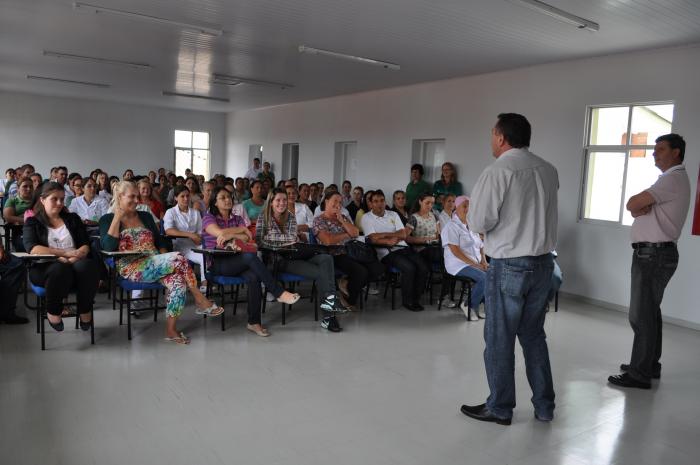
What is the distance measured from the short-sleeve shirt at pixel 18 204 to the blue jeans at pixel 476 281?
4.47 meters

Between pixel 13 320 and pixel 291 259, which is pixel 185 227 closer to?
pixel 291 259

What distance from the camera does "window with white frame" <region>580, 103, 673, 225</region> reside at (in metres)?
6.12

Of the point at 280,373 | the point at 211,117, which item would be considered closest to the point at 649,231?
the point at 280,373

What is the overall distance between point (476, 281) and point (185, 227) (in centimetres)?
291

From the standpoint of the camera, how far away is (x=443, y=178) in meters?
8.44

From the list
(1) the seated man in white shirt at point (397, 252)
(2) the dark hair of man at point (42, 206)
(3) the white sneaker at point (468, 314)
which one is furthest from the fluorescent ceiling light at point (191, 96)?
(3) the white sneaker at point (468, 314)

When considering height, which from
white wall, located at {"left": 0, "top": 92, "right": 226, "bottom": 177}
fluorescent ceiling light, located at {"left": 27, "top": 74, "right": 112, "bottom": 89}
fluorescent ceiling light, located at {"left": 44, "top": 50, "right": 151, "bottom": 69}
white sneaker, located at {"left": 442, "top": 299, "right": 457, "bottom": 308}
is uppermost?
fluorescent ceiling light, located at {"left": 27, "top": 74, "right": 112, "bottom": 89}

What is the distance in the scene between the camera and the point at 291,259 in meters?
5.05

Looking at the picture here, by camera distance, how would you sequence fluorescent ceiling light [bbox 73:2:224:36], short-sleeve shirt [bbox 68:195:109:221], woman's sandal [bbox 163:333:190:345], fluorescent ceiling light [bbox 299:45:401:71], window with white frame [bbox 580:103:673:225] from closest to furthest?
1. woman's sandal [bbox 163:333:190:345]
2. fluorescent ceiling light [bbox 73:2:224:36]
3. window with white frame [bbox 580:103:673:225]
4. short-sleeve shirt [bbox 68:195:109:221]
5. fluorescent ceiling light [bbox 299:45:401:71]

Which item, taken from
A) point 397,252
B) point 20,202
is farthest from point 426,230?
point 20,202

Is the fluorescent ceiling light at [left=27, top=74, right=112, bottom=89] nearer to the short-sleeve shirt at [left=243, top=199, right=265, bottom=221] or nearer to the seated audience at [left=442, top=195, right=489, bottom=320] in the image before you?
the short-sleeve shirt at [left=243, top=199, right=265, bottom=221]

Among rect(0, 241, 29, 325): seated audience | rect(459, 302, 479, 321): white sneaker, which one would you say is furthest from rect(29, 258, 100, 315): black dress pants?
rect(459, 302, 479, 321): white sneaker

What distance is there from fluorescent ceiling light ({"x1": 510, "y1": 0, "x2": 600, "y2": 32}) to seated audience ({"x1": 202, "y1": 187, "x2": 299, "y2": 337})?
3041 millimetres

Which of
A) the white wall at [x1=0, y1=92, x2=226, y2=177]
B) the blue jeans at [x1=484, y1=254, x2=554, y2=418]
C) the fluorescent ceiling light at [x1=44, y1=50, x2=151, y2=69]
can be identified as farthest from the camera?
the white wall at [x1=0, y1=92, x2=226, y2=177]
